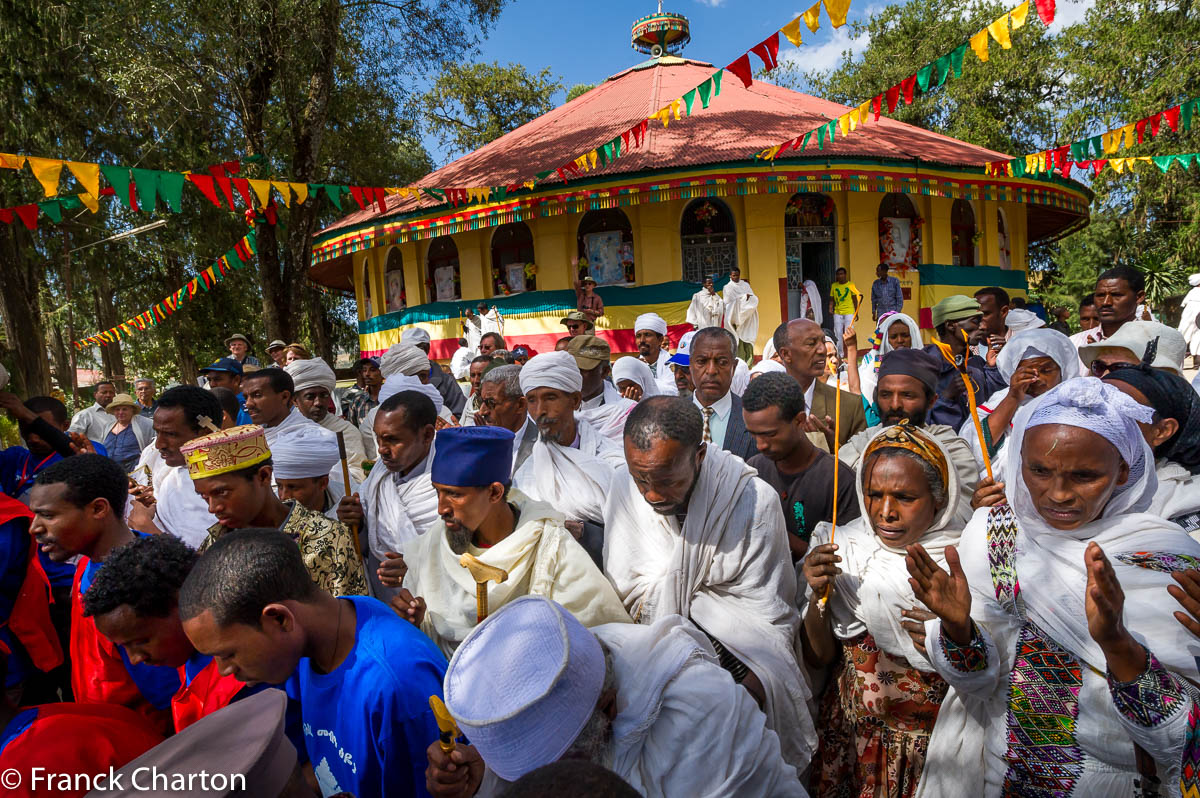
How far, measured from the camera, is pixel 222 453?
2.95m

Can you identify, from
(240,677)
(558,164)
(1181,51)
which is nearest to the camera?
(240,677)

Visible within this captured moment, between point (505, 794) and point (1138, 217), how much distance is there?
85.2ft

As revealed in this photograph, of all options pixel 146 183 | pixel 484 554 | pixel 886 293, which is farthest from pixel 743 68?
pixel 886 293

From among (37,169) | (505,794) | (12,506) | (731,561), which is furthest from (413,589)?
(37,169)

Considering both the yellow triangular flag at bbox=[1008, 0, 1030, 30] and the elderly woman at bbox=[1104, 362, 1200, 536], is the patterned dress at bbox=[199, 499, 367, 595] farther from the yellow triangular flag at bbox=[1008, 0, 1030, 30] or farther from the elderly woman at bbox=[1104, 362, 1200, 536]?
the yellow triangular flag at bbox=[1008, 0, 1030, 30]

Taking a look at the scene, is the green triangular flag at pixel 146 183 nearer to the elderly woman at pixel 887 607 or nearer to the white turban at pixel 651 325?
the white turban at pixel 651 325

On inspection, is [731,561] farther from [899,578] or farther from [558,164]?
[558,164]

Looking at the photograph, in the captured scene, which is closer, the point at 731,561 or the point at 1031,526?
the point at 1031,526

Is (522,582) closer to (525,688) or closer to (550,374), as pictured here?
(525,688)

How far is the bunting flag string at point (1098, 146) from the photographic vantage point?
937 cm

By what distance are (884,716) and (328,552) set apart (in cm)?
201

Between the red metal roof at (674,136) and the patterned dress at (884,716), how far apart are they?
1232 centimetres

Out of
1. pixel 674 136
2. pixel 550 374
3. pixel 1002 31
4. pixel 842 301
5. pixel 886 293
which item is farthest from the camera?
pixel 674 136

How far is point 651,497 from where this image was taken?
260 cm
